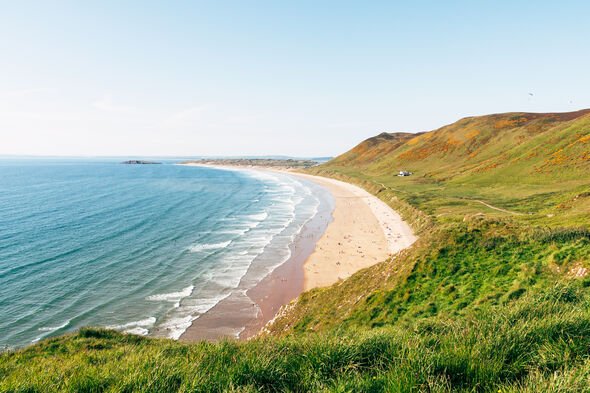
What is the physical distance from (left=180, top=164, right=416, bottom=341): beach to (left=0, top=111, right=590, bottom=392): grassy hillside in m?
3.40

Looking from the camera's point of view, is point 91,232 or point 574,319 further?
point 91,232

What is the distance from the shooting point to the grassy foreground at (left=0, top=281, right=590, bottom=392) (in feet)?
18.0

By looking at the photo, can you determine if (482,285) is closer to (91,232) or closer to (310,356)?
(310,356)

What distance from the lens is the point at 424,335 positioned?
26.3 feet

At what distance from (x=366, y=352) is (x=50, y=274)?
123ft

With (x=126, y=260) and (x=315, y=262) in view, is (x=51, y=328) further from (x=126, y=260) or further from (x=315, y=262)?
(x=315, y=262)

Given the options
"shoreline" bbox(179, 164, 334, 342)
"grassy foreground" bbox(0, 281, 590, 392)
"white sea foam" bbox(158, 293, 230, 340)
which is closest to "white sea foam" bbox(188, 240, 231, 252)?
"shoreline" bbox(179, 164, 334, 342)

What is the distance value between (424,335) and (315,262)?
3048cm

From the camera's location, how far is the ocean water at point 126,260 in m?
25.6

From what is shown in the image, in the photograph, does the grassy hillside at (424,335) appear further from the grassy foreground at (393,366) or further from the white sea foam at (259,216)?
the white sea foam at (259,216)

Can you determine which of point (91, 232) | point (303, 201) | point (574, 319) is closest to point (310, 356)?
point (574, 319)

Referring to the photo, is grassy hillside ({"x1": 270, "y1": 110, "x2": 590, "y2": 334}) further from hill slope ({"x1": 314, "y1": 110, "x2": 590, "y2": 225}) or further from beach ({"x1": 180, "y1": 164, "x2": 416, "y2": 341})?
beach ({"x1": 180, "y1": 164, "x2": 416, "y2": 341})

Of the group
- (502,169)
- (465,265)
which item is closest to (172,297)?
(465,265)

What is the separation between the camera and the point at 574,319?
6.93 meters
